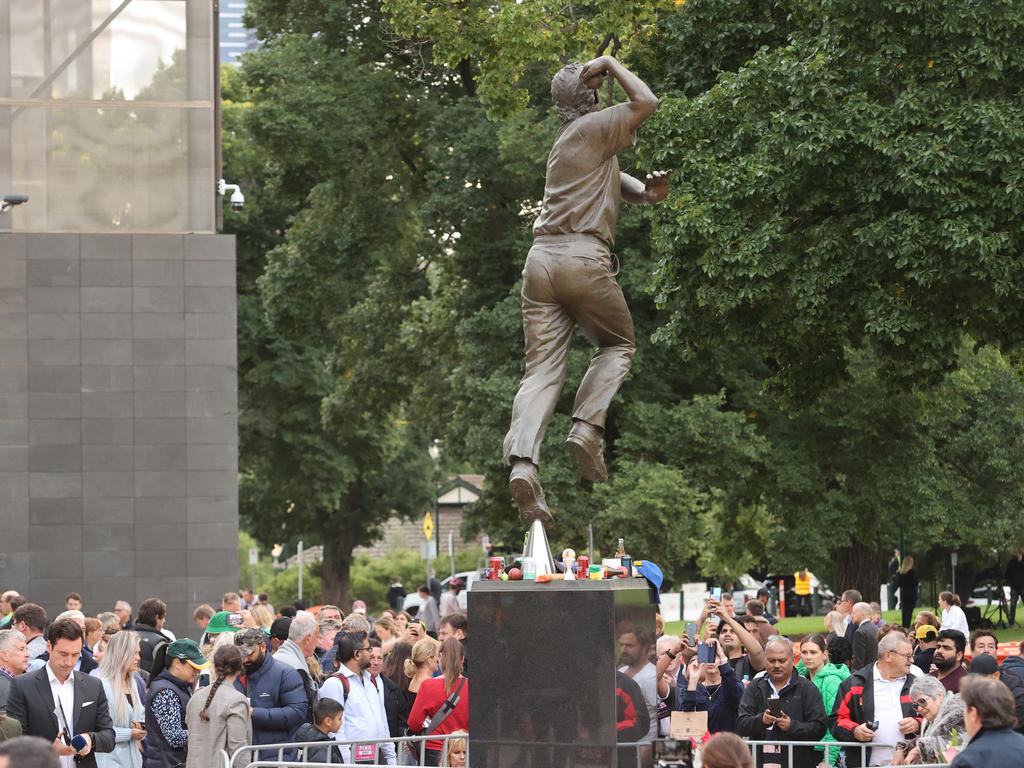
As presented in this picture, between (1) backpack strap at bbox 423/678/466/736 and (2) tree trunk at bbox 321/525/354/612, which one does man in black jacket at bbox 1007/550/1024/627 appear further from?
(1) backpack strap at bbox 423/678/466/736

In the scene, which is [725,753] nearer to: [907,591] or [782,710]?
[782,710]

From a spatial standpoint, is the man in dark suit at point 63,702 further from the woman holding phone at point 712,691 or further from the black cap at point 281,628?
the woman holding phone at point 712,691

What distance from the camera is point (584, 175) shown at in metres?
11.2

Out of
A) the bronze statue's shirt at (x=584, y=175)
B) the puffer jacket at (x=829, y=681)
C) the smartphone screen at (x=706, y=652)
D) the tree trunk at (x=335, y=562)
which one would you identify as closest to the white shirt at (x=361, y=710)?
the smartphone screen at (x=706, y=652)

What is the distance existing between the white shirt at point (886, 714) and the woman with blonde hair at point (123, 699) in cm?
504

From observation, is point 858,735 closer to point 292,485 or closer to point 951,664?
point 951,664

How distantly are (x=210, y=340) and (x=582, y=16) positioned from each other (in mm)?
8884

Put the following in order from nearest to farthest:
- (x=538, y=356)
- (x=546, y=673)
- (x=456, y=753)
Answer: (x=546, y=673) → (x=538, y=356) → (x=456, y=753)

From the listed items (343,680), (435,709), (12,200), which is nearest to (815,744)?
(435,709)

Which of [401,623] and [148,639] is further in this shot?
[401,623]

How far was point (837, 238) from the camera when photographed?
869 inches

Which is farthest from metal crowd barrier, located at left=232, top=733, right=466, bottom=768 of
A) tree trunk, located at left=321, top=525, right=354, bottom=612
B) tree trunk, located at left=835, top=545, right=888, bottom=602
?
tree trunk, located at left=321, top=525, right=354, bottom=612

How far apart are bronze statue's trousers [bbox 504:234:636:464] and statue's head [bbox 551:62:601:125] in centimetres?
83

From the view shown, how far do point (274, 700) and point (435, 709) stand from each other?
1.15 metres
